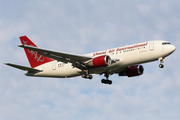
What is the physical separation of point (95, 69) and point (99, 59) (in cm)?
263

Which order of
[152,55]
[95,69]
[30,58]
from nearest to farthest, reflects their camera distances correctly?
[152,55], [95,69], [30,58]

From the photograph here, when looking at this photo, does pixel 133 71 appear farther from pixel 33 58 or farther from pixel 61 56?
pixel 33 58

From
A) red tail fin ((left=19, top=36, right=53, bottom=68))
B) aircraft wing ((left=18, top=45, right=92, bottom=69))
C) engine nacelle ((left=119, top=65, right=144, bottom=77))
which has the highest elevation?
red tail fin ((left=19, top=36, right=53, bottom=68))

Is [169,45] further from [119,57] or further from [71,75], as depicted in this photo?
[71,75]

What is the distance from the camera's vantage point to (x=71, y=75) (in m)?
45.1

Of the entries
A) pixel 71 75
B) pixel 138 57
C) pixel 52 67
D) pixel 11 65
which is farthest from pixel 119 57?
pixel 11 65

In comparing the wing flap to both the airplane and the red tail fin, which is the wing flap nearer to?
the airplane

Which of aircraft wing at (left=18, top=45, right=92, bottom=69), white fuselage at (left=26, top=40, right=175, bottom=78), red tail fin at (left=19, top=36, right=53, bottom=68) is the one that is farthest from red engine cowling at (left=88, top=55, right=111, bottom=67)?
red tail fin at (left=19, top=36, right=53, bottom=68)

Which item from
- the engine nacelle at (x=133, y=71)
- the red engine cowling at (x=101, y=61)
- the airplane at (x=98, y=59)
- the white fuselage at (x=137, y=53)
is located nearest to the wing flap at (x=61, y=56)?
the airplane at (x=98, y=59)

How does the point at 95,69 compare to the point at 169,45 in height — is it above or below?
below

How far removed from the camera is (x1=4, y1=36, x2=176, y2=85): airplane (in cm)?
4038

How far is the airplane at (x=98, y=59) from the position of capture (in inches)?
1590

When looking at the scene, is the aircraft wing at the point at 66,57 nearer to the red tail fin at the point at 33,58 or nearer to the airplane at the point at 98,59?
the airplane at the point at 98,59

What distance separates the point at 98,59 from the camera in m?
41.1
